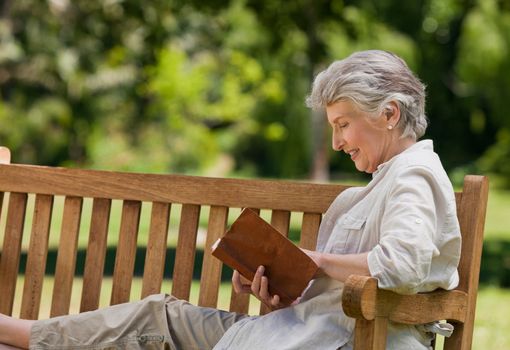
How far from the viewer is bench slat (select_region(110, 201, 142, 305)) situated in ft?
13.1

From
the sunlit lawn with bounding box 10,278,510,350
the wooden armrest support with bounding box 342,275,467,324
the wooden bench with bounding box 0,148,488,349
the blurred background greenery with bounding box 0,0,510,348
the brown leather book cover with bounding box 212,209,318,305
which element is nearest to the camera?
the wooden armrest support with bounding box 342,275,467,324

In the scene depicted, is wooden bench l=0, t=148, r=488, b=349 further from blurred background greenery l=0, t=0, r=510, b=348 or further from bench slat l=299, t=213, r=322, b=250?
blurred background greenery l=0, t=0, r=510, b=348

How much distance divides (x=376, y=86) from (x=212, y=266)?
1.09 metres

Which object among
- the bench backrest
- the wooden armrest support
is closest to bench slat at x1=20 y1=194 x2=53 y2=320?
the bench backrest

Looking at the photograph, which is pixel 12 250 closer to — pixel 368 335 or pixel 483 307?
pixel 368 335

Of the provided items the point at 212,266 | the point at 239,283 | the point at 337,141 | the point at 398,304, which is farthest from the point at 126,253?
the point at 398,304

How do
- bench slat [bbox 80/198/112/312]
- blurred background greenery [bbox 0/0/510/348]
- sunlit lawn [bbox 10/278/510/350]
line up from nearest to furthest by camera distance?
bench slat [bbox 80/198/112/312], sunlit lawn [bbox 10/278/510/350], blurred background greenery [bbox 0/0/510/348]

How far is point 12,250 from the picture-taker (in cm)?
420

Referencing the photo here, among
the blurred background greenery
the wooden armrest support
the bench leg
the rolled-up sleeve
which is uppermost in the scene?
the rolled-up sleeve

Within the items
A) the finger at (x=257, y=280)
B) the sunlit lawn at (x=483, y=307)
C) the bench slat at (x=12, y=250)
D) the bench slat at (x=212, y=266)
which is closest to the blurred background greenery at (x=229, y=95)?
the sunlit lawn at (x=483, y=307)

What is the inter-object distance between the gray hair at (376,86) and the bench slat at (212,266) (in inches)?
32.3

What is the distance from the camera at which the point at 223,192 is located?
3906 mm

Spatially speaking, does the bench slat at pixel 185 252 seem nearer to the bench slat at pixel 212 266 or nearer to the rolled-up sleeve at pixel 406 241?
the bench slat at pixel 212 266

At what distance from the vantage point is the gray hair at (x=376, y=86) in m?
3.20
